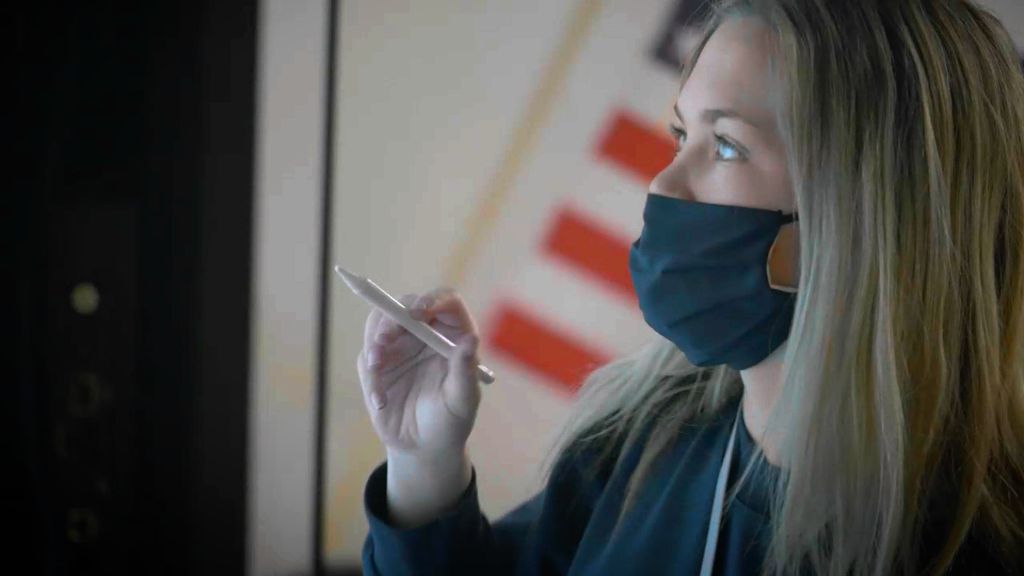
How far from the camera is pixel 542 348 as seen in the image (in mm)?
1636

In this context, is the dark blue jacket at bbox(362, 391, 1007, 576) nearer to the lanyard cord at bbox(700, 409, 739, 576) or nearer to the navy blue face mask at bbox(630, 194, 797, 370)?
the lanyard cord at bbox(700, 409, 739, 576)

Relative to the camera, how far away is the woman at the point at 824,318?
79 centimetres

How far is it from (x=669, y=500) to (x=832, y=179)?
36 cm

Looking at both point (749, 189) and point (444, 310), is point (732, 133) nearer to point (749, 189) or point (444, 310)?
point (749, 189)

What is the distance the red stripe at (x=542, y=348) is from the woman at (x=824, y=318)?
2.30 ft

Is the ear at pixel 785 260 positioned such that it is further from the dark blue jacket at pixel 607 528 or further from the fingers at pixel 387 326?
the fingers at pixel 387 326

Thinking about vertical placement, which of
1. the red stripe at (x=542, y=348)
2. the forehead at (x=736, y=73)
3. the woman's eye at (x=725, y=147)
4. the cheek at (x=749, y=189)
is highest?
the forehead at (x=736, y=73)

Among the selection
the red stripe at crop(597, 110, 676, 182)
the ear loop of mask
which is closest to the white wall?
the red stripe at crop(597, 110, 676, 182)

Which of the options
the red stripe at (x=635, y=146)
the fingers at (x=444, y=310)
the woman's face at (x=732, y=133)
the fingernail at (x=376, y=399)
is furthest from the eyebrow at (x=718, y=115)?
the red stripe at (x=635, y=146)

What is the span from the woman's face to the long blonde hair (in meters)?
0.02

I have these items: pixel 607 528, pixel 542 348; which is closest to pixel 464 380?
pixel 607 528

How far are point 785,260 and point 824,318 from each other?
0.07 m

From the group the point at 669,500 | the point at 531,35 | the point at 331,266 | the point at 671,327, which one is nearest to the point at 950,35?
the point at 671,327

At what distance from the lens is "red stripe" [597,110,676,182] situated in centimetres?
159
